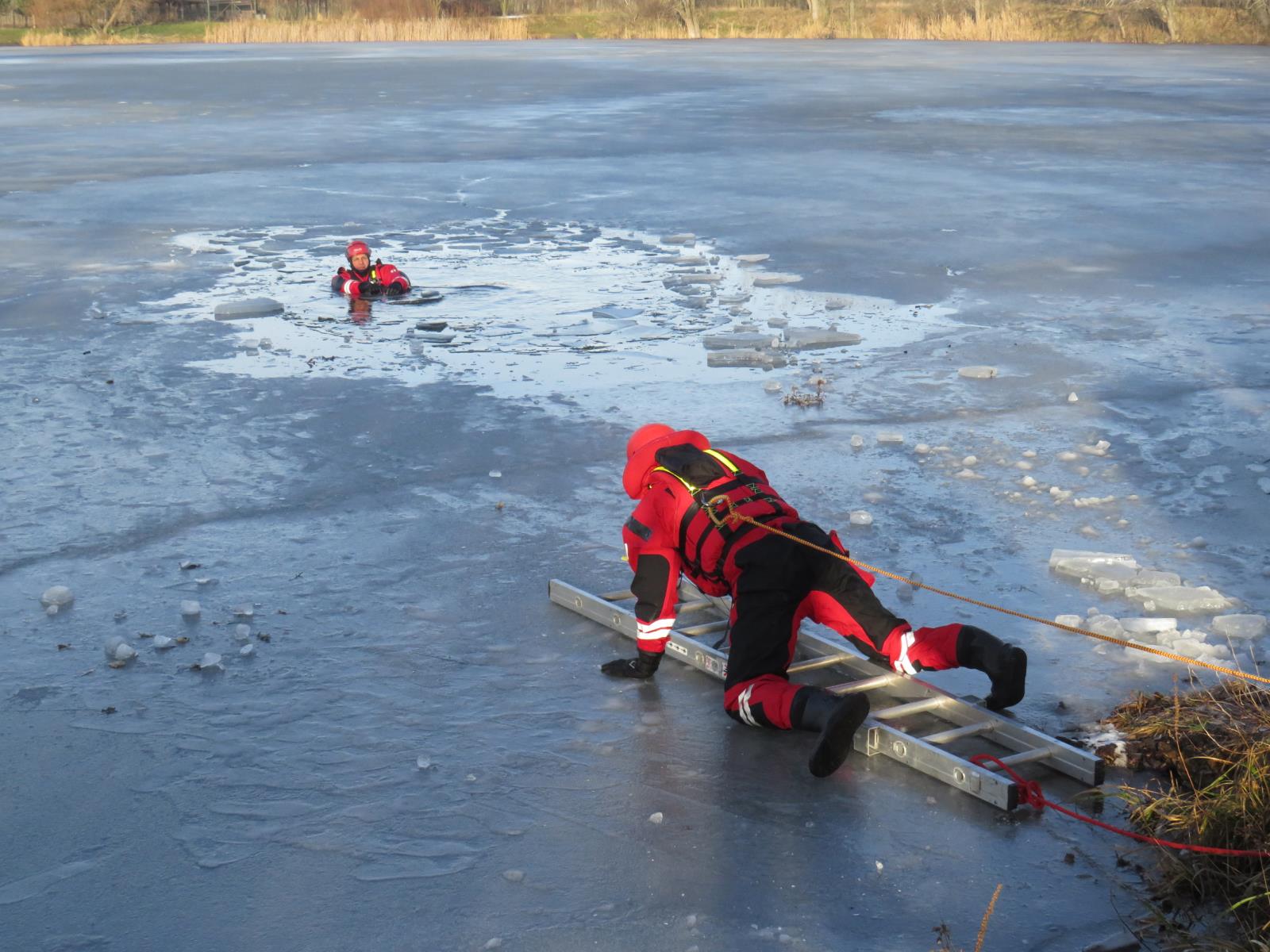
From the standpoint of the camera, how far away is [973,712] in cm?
434

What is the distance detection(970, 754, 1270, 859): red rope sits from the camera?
3.33 m

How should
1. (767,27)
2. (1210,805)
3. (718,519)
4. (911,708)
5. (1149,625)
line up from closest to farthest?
(1210,805), (911,708), (718,519), (1149,625), (767,27)

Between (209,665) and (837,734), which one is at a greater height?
(837,734)

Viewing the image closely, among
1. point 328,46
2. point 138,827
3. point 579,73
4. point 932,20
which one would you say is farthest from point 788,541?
point 932,20

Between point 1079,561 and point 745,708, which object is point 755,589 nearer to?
point 745,708

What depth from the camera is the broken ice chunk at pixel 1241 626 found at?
4.91m

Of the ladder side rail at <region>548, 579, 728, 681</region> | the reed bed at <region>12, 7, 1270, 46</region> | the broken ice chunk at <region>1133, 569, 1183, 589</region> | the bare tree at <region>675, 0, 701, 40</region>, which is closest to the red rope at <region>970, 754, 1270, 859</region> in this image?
the ladder side rail at <region>548, 579, 728, 681</region>

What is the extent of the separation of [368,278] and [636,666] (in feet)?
22.9

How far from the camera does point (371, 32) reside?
6184 cm

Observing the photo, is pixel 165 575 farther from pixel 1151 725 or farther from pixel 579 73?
pixel 579 73

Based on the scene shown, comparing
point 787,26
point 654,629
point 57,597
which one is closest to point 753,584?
point 654,629

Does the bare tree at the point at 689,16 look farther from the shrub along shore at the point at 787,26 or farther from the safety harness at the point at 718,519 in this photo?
the safety harness at the point at 718,519

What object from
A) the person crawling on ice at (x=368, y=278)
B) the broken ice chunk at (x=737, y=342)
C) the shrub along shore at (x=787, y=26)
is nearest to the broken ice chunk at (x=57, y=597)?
the broken ice chunk at (x=737, y=342)

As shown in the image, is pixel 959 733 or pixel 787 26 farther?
pixel 787 26
